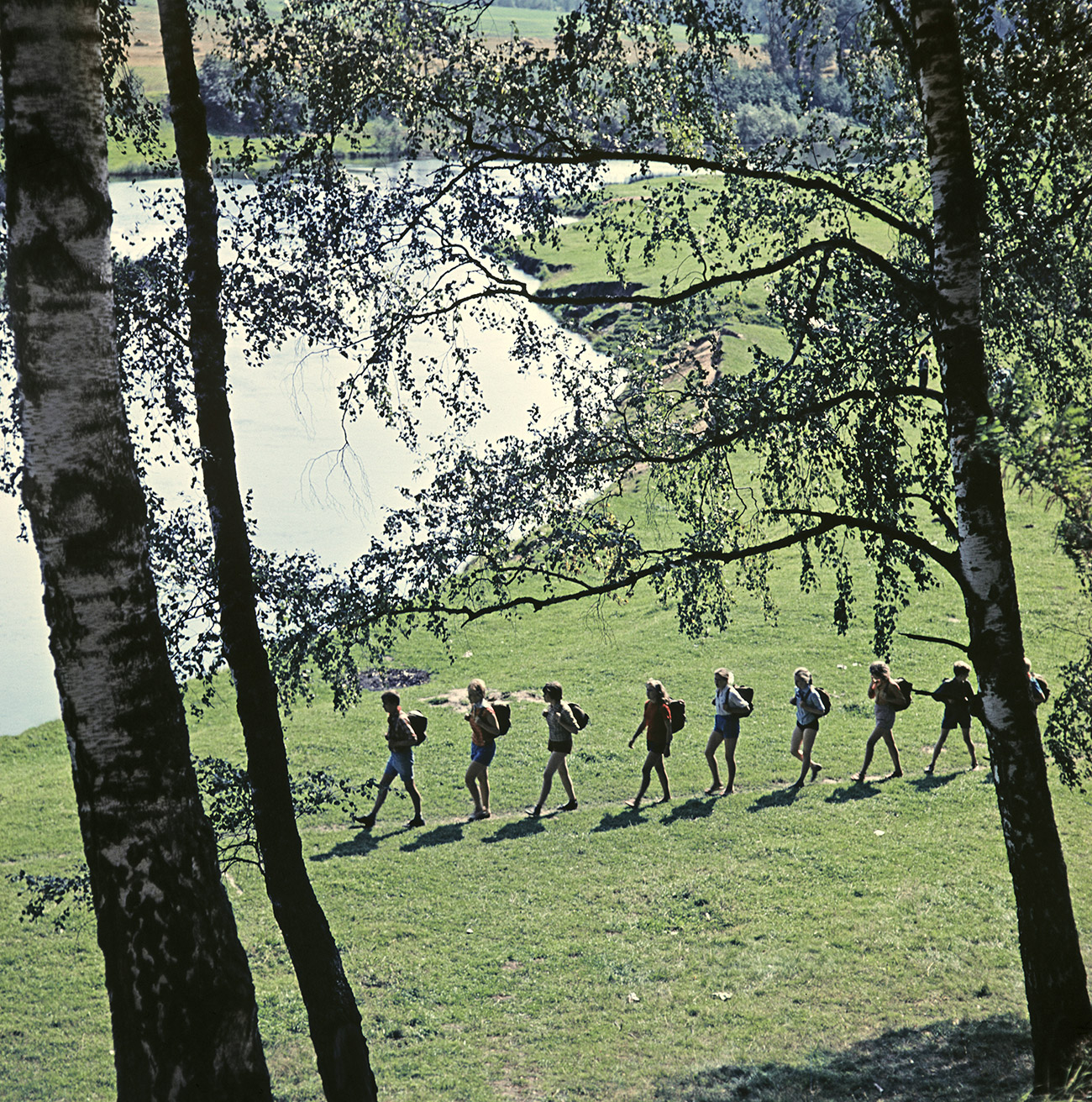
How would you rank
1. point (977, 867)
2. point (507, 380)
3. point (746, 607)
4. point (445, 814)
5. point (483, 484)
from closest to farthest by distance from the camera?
point (483, 484), point (977, 867), point (445, 814), point (746, 607), point (507, 380)

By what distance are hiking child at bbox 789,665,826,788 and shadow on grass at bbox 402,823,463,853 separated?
5.36m

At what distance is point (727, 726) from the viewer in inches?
645

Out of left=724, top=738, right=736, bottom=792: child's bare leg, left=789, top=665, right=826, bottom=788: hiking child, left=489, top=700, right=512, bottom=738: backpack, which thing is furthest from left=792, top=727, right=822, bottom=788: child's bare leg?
left=489, top=700, right=512, bottom=738: backpack

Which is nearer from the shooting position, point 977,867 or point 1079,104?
point 1079,104

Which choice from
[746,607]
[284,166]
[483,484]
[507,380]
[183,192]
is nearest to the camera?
[183,192]

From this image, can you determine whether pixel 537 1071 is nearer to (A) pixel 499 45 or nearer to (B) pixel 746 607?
(A) pixel 499 45

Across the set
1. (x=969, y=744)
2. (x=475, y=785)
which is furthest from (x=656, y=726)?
(x=969, y=744)

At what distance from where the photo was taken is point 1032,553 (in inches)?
1130

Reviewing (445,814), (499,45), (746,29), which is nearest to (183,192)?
(499,45)

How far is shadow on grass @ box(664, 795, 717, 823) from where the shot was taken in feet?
53.6

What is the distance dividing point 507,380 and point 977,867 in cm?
3200

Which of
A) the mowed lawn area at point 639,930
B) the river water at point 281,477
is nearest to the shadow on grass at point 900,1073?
the mowed lawn area at point 639,930

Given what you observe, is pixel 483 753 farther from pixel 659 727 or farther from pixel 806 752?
pixel 806 752

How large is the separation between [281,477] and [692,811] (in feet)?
76.9
